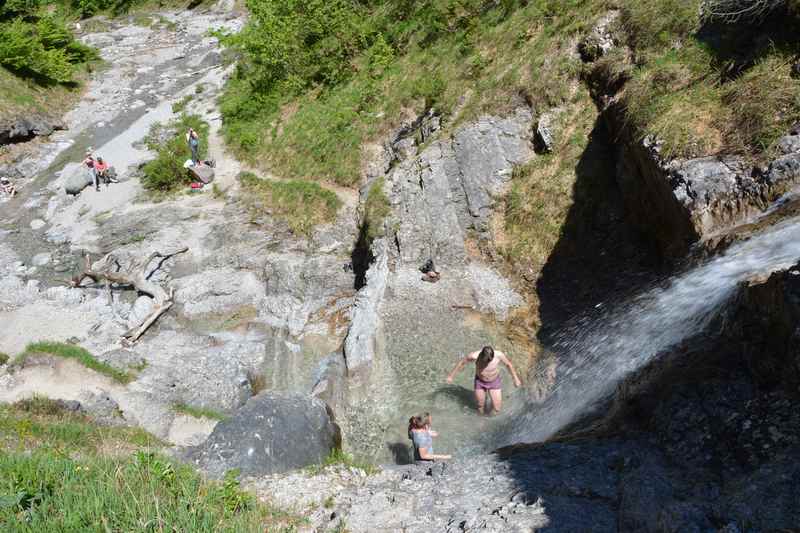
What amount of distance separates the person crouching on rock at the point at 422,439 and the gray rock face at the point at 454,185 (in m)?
6.14

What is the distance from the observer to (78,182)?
24.1 meters

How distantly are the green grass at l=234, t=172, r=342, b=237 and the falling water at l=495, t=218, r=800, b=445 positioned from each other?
10113mm

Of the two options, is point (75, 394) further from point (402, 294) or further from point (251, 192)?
point (251, 192)

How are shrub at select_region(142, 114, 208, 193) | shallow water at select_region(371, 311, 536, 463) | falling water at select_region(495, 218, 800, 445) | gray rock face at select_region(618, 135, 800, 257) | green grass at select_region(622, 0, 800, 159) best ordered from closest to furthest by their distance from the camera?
1. falling water at select_region(495, 218, 800, 445)
2. gray rock face at select_region(618, 135, 800, 257)
3. green grass at select_region(622, 0, 800, 159)
4. shallow water at select_region(371, 311, 536, 463)
5. shrub at select_region(142, 114, 208, 193)

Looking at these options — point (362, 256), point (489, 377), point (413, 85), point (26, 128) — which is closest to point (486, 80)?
point (413, 85)

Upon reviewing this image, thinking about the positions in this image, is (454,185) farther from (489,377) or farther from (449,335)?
(489,377)

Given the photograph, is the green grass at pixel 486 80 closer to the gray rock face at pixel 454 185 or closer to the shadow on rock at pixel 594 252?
the gray rock face at pixel 454 185

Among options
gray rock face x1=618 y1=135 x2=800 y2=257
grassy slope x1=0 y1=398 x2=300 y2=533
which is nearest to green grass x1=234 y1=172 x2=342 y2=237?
gray rock face x1=618 y1=135 x2=800 y2=257

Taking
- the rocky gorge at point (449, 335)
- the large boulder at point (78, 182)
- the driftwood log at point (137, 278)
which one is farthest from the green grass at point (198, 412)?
the large boulder at point (78, 182)

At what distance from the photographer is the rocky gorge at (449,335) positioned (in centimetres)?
643

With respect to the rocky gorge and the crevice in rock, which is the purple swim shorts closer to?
the rocky gorge

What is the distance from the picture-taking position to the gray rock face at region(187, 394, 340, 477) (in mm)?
8453

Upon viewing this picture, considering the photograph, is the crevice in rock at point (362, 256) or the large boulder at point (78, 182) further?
the large boulder at point (78, 182)

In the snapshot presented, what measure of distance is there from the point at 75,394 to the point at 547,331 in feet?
33.8
